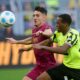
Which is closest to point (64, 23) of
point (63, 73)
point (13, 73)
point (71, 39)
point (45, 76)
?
point (71, 39)

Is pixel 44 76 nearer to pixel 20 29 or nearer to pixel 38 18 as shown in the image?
pixel 38 18

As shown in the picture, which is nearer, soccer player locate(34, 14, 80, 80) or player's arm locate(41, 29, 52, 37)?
soccer player locate(34, 14, 80, 80)

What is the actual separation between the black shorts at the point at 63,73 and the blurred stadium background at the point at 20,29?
15.3ft

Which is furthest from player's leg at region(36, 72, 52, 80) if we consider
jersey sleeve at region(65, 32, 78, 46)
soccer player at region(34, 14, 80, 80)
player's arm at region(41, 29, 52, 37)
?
jersey sleeve at region(65, 32, 78, 46)

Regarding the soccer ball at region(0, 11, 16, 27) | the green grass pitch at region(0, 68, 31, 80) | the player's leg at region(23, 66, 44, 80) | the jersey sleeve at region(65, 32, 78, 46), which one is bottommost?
the green grass pitch at region(0, 68, 31, 80)

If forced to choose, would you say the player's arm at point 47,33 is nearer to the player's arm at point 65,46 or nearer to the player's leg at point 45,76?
→ the player's arm at point 65,46

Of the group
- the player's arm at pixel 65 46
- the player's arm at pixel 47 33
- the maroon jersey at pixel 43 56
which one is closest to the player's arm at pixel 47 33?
the player's arm at pixel 47 33

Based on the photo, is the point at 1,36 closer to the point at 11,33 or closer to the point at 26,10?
the point at 11,33

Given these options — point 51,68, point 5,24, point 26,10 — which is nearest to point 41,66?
point 51,68

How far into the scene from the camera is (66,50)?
7910 mm

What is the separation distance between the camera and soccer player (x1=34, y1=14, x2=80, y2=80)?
795 cm

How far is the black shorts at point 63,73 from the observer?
27.1ft

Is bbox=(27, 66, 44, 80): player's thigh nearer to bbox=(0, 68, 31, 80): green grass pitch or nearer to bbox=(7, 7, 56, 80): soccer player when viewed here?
bbox=(7, 7, 56, 80): soccer player

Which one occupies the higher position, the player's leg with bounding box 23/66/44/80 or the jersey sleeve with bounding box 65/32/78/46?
the jersey sleeve with bounding box 65/32/78/46
